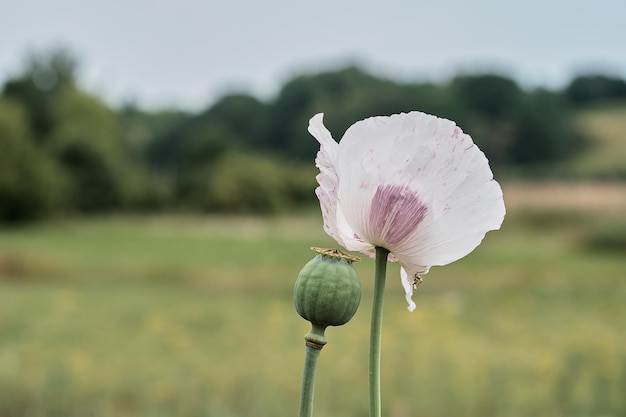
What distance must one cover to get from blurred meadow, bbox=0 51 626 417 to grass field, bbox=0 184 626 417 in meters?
0.02

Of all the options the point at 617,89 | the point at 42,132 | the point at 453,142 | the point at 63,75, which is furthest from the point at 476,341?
the point at 617,89

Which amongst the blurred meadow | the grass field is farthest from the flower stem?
the blurred meadow

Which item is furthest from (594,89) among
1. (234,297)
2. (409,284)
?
(409,284)

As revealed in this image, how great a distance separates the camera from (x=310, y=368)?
1.49ft

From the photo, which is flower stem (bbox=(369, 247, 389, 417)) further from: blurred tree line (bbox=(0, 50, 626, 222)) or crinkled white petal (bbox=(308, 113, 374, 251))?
blurred tree line (bbox=(0, 50, 626, 222))

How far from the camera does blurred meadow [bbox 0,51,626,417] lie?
4.39 meters

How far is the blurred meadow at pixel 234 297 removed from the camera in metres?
4.39

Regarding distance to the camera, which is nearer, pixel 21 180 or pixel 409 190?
pixel 409 190

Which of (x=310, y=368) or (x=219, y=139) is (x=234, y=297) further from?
(x=219, y=139)

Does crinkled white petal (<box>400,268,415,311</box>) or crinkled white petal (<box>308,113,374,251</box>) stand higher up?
crinkled white petal (<box>308,113,374,251</box>)

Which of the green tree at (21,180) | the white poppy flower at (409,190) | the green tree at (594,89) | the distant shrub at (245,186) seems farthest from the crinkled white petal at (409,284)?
the green tree at (594,89)

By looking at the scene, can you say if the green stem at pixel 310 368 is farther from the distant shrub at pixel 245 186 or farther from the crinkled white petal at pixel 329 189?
the distant shrub at pixel 245 186

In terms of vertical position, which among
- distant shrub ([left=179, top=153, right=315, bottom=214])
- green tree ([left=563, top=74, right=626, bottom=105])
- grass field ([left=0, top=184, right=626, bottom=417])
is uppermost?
green tree ([left=563, top=74, right=626, bottom=105])

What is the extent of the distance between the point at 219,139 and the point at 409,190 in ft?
112
